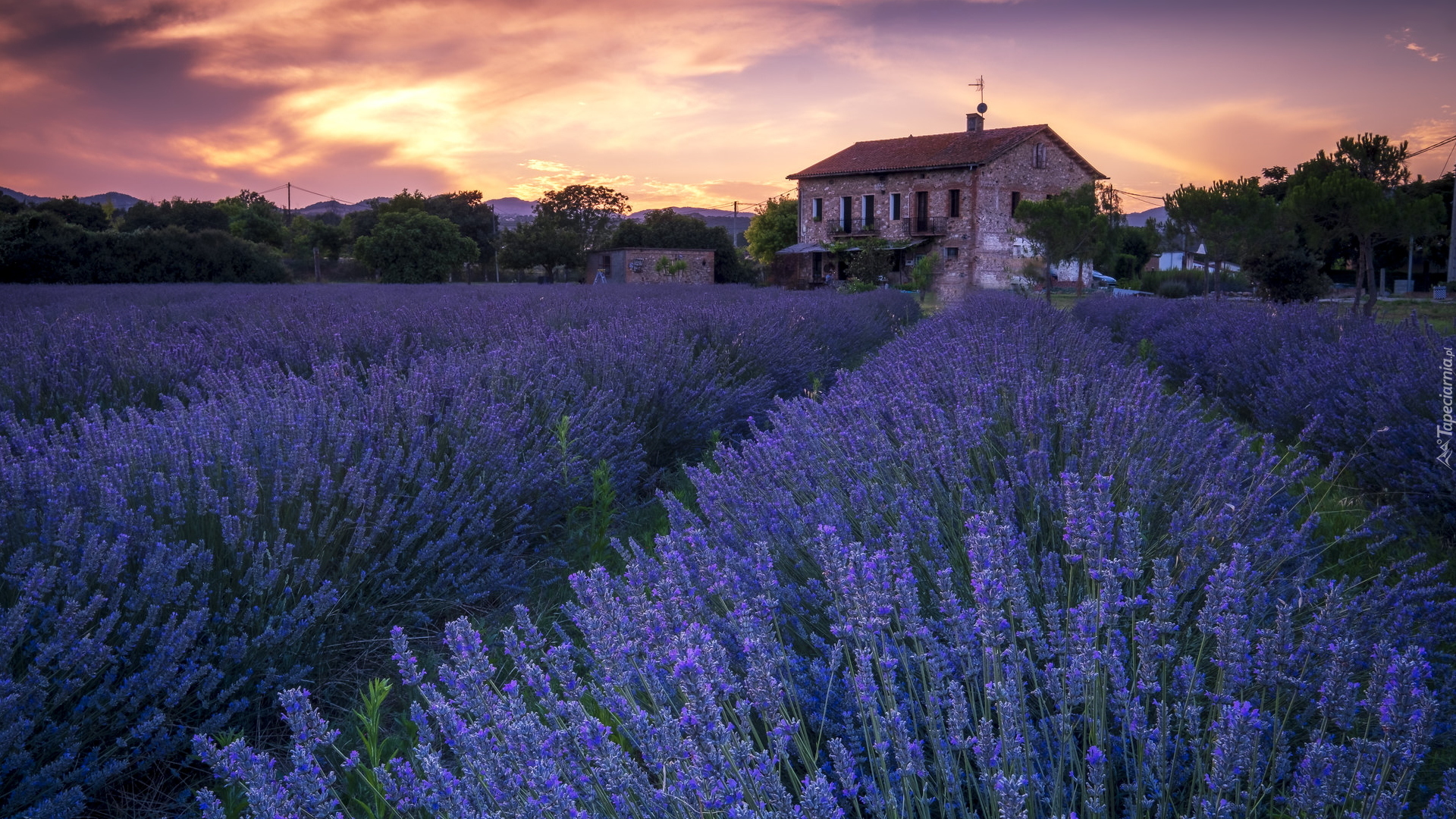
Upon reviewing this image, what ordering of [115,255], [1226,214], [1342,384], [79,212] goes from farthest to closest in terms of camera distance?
[79,212]
[115,255]
[1226,214]
[1342,384]

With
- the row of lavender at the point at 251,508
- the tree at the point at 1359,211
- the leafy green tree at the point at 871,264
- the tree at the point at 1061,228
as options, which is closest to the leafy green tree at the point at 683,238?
the leafy green tree at the point at 871,264

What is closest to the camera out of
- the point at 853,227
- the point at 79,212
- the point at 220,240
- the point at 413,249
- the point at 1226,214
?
the point at 1226,214

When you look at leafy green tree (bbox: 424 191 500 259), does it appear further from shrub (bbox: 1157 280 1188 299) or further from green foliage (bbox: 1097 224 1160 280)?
shrub (bbox: 1157 280 1188 299)

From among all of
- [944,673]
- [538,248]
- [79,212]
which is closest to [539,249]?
[538,248]

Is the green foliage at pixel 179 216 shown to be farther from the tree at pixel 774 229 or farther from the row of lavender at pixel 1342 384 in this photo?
the row of lavender at pixel 1342 384

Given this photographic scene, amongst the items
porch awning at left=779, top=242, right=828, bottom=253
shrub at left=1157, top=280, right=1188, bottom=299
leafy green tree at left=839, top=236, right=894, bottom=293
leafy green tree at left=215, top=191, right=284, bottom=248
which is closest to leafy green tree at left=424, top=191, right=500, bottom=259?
leafy green tree at left=215, top=191, right=284, bottom=248

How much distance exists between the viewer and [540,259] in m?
49.3

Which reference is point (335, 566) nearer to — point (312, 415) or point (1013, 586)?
point (312, 415)

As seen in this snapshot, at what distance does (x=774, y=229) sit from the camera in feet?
162

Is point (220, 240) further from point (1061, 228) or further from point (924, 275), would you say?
point (1061, 228)

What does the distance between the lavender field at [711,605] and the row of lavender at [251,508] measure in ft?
0.05

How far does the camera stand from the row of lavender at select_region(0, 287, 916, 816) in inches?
69.6

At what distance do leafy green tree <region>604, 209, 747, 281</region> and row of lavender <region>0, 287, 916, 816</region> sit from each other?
41.3 metres

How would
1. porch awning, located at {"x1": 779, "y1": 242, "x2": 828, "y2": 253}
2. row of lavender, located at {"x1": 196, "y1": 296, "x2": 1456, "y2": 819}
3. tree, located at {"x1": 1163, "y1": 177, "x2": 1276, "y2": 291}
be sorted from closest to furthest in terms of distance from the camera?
row of lavender, located at {"x1": 196, "y1": 296, "x2": 1456, "y2": 819} < tree, located at {"x1": 1163, "y1": 177, "x2": 1276, "y2": 291} < porch awning, located at {"x1": 779, "y1": 242, "x2": 828, "y2": 253}
